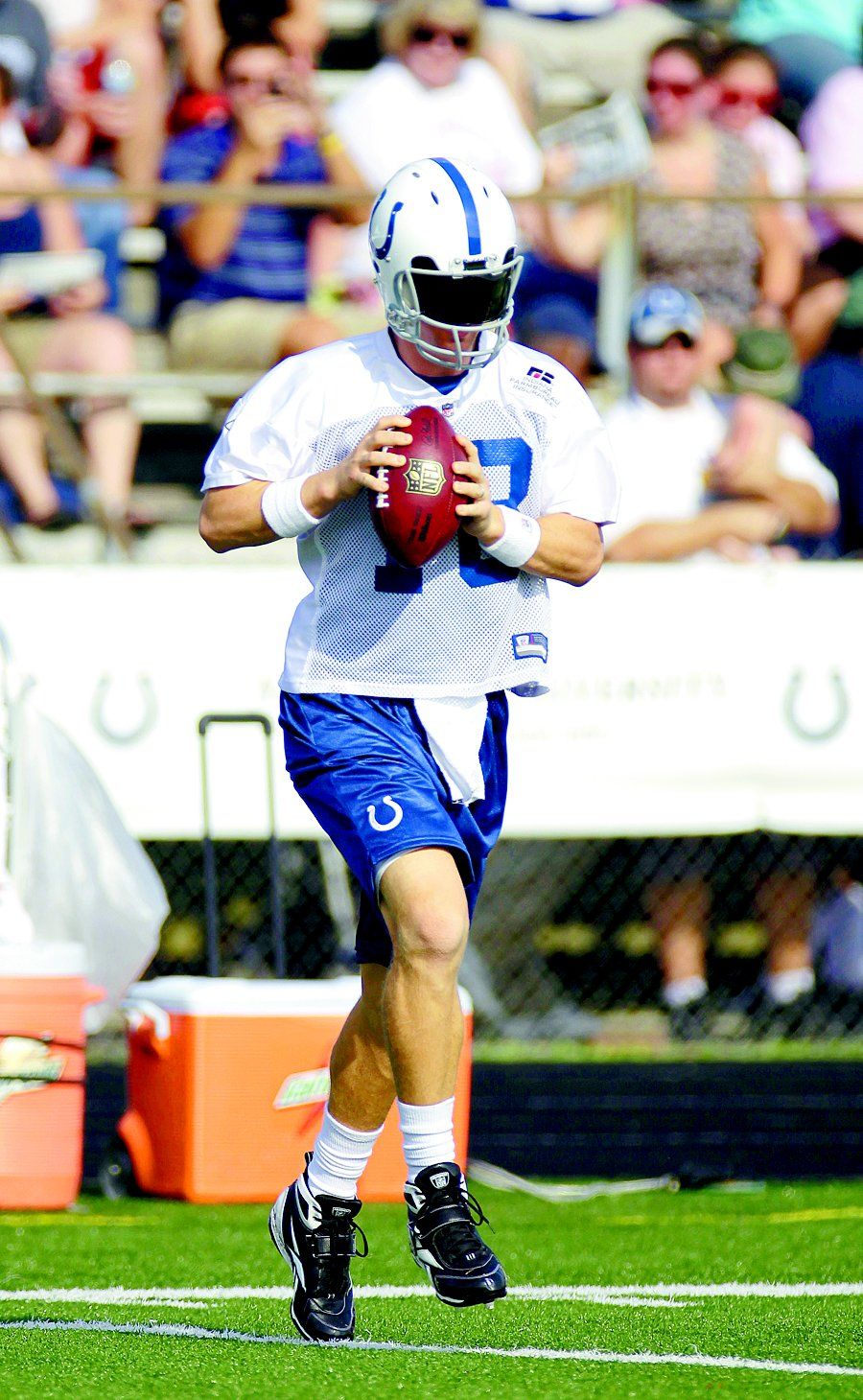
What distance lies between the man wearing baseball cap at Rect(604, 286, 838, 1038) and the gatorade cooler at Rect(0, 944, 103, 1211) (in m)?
3.52

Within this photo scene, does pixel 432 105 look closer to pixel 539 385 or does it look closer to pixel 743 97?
pixel 743 97

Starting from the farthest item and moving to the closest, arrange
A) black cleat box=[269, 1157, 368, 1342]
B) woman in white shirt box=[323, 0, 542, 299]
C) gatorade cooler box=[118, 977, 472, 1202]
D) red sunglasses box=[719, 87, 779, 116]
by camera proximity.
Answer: red sunglasses box=[719, 87, 779, 116]
woman in white shirt box=[323, 0, 542, 299]
gatorade cooler box=[118, 977, 472, 1202]
black cleat box=[269, 1157, 368, 1342]

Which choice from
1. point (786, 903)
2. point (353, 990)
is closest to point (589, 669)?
point (786, 903)

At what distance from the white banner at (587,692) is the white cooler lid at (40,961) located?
234 cm

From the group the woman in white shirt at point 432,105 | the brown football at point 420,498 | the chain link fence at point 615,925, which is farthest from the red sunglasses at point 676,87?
the brown football at point 420,498

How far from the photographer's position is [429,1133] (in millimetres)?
3465

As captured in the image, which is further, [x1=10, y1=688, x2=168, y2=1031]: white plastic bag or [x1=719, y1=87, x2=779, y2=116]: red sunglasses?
[x1=719, y1=87, x2=779, y2=116]: red sunglasses

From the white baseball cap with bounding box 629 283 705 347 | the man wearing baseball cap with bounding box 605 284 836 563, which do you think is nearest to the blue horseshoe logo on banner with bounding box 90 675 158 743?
the man wearing baseball cap with bounding box 605 284 836 563

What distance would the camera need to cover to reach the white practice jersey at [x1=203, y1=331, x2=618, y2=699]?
370 cm

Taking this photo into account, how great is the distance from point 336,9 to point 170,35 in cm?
106

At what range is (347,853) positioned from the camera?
361cm

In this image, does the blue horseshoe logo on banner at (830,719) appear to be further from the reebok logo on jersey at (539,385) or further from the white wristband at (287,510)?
the white wristband at (287,510)

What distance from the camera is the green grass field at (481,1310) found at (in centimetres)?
314

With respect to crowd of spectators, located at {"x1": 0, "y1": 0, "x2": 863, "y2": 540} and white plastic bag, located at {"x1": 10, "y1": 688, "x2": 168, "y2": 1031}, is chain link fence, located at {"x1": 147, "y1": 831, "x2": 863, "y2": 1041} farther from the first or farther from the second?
white plastic bag, located at {"x1": 10, "y1": 688, "x2": 168, "y2": 1031}
